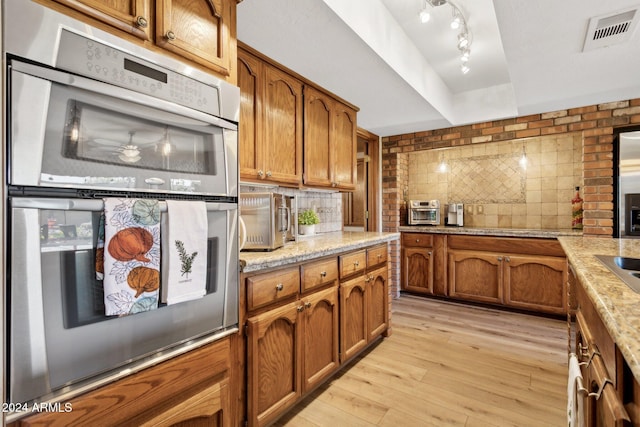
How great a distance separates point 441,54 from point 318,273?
213 cm

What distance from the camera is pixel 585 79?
245 cm

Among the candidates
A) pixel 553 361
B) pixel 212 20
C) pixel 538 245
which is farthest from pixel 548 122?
pixel 212 20

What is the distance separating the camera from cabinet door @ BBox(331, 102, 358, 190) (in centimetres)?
279

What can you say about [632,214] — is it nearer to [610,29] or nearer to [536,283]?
[536,283]

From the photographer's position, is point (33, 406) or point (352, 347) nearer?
point (33, 406)

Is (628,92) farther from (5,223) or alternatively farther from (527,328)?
(5,223)

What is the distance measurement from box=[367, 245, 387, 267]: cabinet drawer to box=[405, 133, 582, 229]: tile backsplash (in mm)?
2208

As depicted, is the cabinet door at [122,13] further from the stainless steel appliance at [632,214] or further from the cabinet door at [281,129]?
the stainless steel appliance at [632,214]

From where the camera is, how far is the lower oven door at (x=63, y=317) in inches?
31.3

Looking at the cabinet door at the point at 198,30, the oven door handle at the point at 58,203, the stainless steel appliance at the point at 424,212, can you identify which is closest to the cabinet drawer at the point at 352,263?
the cabinet door at the point at 198,30

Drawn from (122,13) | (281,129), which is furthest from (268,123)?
(122,13)

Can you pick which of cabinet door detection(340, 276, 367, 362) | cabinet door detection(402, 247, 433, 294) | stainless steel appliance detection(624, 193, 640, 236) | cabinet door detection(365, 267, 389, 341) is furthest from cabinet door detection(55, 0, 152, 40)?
stainless steel appliance detection(624, 193, 640, 236)

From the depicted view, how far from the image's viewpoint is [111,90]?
0.96 meters

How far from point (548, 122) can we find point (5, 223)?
13.7ft
